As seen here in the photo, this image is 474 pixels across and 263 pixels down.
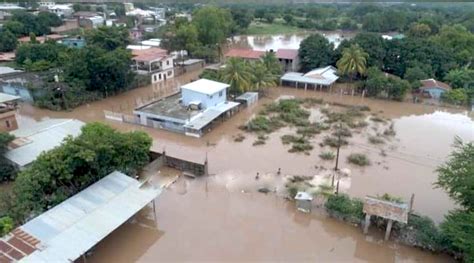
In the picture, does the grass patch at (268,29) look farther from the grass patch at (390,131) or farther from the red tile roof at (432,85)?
the grass patch at (390,131)

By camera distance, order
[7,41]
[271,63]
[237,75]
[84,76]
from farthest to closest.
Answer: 1. [7,41]
2. [271,63]
3. [237,75]
4. [84,76]

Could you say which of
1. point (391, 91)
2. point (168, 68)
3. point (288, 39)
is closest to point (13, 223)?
point (168, 68)

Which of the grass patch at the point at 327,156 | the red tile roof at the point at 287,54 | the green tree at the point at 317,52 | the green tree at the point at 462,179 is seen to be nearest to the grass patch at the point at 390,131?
the grass patch at the point at 327,156

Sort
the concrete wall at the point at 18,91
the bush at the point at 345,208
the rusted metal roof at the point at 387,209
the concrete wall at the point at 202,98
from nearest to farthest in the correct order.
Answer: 1. the rusted metal roof at the point at 387,209
2. the bush at the point at 345,208
3. the concrete wall at the point at 202,98
4. the concrete wall at the point at 18,91

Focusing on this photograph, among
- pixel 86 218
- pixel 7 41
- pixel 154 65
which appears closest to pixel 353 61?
pixel 154 65

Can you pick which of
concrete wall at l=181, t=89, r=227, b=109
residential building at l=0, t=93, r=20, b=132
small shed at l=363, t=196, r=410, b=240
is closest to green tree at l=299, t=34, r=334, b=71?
concrete wall at l=181, t=89, r=227, b=109

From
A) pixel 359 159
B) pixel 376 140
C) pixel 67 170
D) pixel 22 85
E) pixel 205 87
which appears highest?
pixel 205 87

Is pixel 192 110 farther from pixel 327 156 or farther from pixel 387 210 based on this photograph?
pixel 387 210
